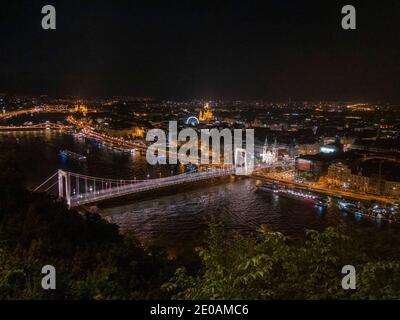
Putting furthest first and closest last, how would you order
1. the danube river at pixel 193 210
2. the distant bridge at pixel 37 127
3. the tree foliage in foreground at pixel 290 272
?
the distant bridge at pixel 37 127
the danube river at pixel 193 210
the tree foliage in foreground at pixel 290 272

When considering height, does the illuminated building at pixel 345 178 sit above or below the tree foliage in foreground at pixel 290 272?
below

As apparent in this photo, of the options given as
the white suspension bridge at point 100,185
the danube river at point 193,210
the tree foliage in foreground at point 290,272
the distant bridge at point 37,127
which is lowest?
the danube river at point 193,210

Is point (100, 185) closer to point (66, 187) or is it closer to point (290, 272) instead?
point (66, 187)

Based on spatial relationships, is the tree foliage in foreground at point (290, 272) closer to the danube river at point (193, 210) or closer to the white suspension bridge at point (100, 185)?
the danube river at point (193, 210)

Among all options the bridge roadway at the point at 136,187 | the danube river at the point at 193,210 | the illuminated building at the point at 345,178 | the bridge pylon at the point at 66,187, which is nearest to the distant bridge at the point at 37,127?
the danube river at the point at 193,210

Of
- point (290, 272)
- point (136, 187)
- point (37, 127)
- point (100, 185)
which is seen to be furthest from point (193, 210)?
point (37, 127)

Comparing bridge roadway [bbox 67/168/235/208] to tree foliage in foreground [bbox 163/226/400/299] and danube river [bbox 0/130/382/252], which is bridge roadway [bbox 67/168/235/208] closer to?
danube river [bbox 0/130/382/252]

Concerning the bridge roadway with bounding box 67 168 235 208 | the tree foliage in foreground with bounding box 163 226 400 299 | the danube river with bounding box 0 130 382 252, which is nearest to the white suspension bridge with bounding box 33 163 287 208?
the bridge roadway with bounding box 67 168 235 208
